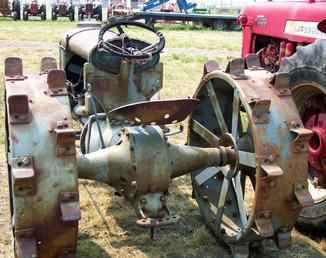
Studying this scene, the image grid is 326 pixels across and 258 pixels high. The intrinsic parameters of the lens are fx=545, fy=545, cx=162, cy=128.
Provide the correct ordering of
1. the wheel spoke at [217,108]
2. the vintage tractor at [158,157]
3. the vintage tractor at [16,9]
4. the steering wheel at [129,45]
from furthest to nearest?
the vintage tractor at [16,9]
the steering wheel at [129,45]
the wheel spoke at [217,108]
the vintage tractor at [158,157]

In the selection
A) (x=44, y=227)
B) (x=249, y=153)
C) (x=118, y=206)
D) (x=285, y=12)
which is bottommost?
(x=118, y=206)

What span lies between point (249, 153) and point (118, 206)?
1.54 metres

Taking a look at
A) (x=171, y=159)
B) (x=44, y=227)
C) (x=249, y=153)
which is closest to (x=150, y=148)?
(x=171, y=159)

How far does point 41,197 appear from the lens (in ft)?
8.44

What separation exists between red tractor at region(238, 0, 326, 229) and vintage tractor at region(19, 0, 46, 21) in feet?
82.1

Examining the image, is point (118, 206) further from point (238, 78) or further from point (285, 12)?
point (285, 12)

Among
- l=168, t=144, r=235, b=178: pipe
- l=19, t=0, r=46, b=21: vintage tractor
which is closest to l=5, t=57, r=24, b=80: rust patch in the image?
l=168, t=144, r=235, b=178: pipe

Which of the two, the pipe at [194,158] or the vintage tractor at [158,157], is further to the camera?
the pipe at [194,158]

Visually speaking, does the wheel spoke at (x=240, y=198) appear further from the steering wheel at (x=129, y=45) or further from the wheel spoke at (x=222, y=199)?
the steering wheel at (x=129, y=45)

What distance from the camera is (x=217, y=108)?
359 centimetres

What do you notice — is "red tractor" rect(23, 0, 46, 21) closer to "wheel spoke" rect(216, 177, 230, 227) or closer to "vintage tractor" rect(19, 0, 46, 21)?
"vintage tractor" rect(19, 0, 46, 21)

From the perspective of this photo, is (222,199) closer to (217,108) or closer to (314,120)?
(217,108)

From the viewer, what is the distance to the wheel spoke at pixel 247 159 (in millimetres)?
3042

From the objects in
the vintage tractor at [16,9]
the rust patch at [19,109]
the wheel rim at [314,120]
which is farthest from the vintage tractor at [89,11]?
the rust patch at [19,109]
